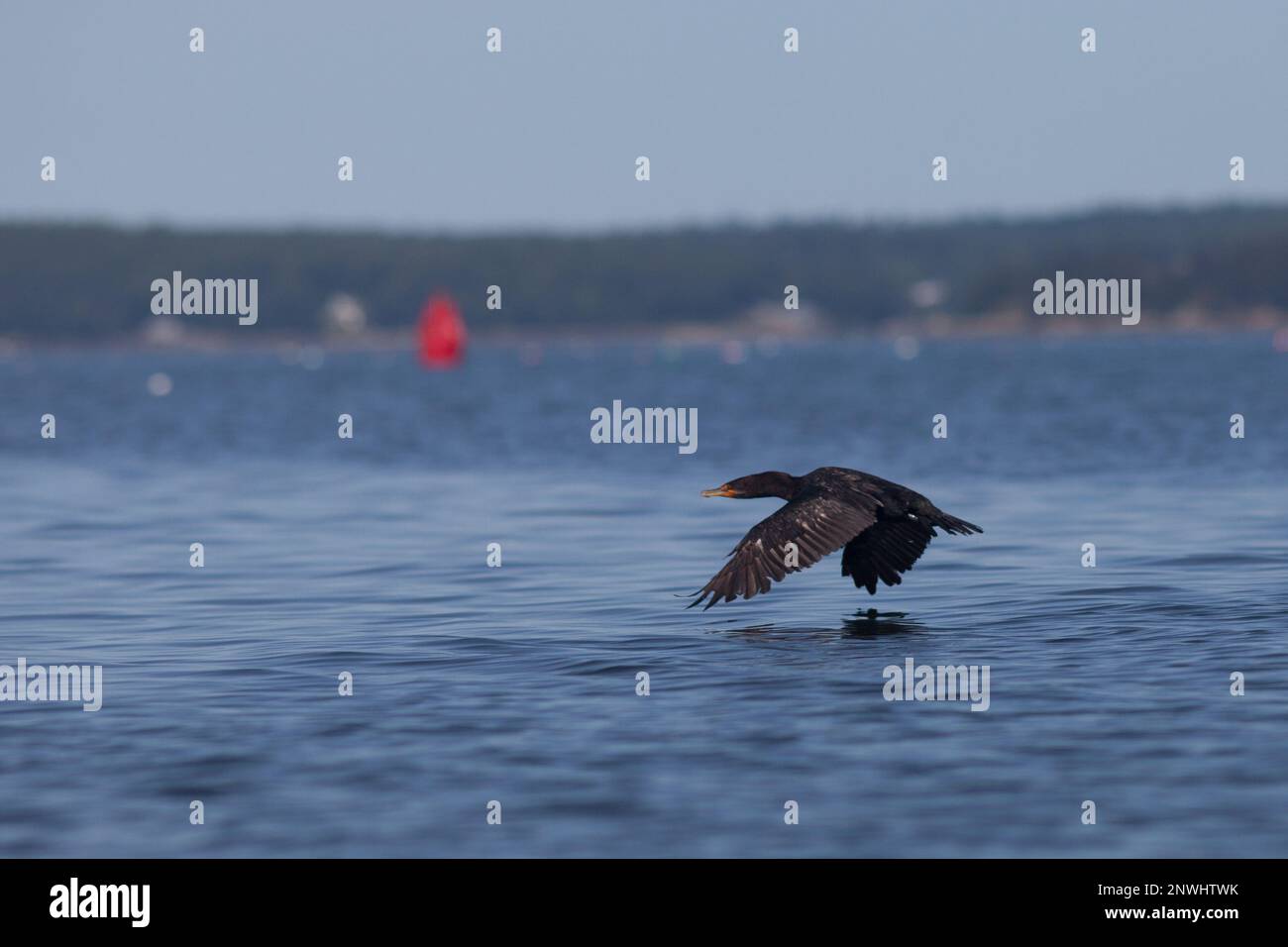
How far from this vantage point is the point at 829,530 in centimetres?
1602

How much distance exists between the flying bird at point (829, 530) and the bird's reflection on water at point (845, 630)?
0.41 meters

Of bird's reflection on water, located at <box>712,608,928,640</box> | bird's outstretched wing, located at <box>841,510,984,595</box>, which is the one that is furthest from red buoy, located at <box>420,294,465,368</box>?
bird's reflection on water, located at <box>712,608,928,640</box>

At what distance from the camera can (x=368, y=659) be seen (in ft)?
50.7

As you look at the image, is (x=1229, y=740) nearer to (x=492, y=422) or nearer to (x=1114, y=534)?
(x=1114, y=534)

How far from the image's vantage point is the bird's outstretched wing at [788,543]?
15359mm

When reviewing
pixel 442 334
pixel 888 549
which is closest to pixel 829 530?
pixel 888 549

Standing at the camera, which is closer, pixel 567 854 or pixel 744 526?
pixel 567 854

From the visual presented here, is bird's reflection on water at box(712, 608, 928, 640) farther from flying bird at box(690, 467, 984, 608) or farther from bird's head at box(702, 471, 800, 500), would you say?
bird's head at box(702, 471, 800, 500)

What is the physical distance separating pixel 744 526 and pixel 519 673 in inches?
447

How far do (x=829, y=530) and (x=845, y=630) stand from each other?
1119 mm

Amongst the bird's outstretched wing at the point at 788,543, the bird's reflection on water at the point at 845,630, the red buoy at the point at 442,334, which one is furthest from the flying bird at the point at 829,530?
the red buoy at the point at 442,334

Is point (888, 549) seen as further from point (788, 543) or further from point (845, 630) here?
point (788, 543)

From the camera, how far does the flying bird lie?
51.0 feet
